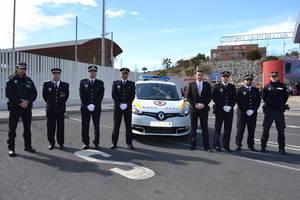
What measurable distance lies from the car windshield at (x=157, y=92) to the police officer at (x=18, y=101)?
2871 mm

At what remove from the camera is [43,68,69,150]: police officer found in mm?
5492

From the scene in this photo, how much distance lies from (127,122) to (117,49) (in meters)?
47.5

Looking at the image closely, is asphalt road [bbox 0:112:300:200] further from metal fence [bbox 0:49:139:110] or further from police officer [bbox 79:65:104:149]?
metal fence [bbox 0:49:139:110]

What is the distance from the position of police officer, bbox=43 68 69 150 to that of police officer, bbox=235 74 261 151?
413 cm

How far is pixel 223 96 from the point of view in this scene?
18.6 ft

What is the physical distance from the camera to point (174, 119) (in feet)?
19.4

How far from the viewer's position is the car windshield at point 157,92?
6.98 metres

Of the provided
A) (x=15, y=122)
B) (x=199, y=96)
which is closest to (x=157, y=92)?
(x=199, y=96)

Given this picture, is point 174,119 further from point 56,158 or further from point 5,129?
point 5,129

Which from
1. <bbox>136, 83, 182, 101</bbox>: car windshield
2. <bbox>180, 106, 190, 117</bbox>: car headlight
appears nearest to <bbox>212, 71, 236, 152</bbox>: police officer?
<bbox>180, 106, 190, 117</bbox>: car headlight

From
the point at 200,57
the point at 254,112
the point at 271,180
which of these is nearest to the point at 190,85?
the point at 254,112

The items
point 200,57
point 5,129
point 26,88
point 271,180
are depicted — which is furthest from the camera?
point 200,57

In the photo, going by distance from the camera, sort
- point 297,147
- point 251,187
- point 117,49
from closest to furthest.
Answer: point 251,187
point 297,147
point 117,49

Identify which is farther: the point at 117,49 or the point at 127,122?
the point at 117,49
